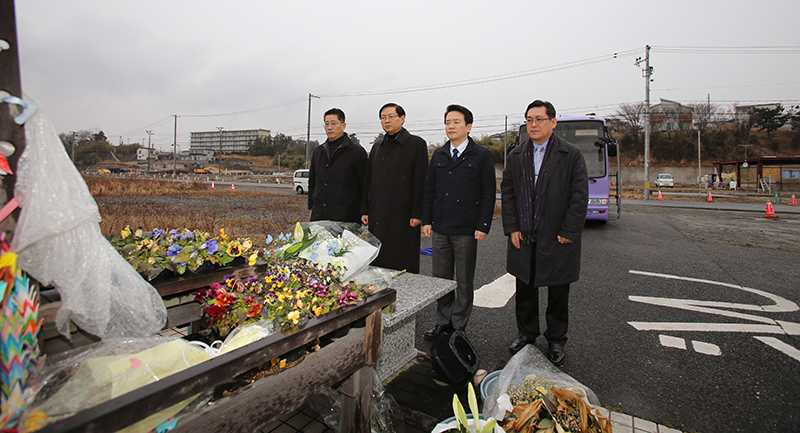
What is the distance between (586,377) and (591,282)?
280 centimetres

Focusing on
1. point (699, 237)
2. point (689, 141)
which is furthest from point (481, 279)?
point (689, 141)

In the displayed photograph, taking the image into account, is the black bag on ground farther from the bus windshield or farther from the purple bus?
the bus windshield

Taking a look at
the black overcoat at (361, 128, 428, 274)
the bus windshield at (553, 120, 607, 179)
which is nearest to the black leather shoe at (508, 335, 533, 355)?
the black overcoat at (361, 128, 428, 274)

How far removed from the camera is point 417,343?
3.27 m

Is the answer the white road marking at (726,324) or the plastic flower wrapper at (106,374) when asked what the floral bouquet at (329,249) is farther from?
the white road marking at (726,324)

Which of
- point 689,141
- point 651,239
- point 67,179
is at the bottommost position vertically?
point 651,239

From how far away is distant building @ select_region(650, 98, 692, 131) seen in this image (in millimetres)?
53125

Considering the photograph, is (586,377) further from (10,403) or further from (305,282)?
(10,403)

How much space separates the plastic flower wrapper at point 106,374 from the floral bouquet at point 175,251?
0.65m

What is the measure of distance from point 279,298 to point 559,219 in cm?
219

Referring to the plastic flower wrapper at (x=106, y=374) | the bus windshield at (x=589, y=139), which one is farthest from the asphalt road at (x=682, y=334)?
the bus windshield at (x=589, y=139)

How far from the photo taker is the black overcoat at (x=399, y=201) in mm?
3506

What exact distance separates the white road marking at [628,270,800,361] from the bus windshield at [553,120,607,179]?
16.7 ft

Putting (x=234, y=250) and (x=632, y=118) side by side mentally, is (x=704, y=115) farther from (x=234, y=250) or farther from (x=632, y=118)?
(x=234, y=250)
